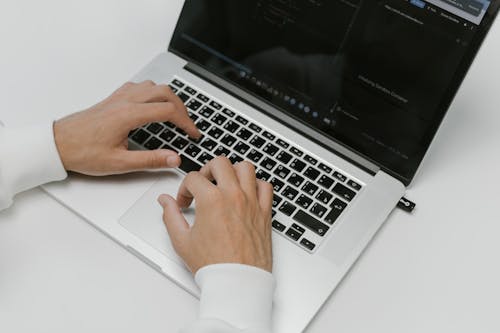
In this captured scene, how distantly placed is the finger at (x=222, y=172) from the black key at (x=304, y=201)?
94 millimetres

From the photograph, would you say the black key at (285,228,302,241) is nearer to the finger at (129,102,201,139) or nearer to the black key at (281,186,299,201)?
the black key at (281,186,299,201)

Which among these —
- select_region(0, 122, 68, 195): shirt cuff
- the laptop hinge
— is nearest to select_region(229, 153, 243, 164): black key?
the laptop hinge

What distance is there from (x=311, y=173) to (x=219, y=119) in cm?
16

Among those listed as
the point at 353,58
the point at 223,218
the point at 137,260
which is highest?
the point at 353,58

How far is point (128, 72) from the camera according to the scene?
112cm

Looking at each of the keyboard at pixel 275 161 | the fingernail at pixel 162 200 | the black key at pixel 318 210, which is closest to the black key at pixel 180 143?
the keyboard at pixel 275 161

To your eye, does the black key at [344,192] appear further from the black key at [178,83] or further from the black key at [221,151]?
the black key at [178,83]

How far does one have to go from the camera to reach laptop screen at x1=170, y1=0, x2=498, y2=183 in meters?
0.90

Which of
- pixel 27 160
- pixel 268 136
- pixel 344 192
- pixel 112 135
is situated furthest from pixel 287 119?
pixel 27 160

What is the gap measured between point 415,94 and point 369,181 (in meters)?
0.14

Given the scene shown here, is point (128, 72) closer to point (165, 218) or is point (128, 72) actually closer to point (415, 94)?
point (165, 218)

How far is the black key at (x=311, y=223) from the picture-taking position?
2.98 ft

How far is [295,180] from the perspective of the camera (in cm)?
95

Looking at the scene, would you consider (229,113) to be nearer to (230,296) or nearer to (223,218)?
(223,218)
